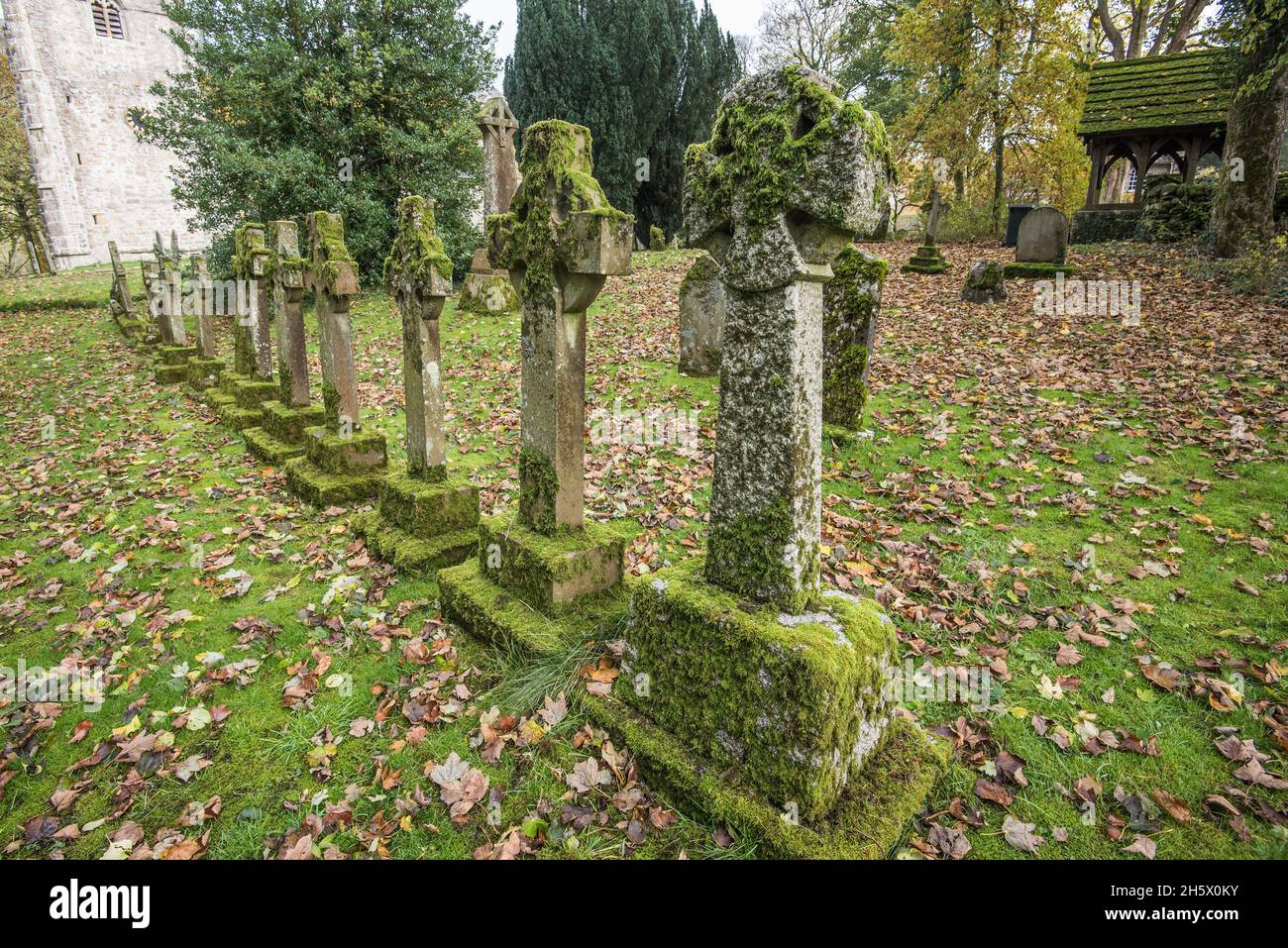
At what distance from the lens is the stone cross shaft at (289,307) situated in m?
6.70

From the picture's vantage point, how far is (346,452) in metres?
6.16

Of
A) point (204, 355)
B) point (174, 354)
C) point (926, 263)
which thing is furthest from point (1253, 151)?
point (174, 354)

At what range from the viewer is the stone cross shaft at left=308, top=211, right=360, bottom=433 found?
5796mm

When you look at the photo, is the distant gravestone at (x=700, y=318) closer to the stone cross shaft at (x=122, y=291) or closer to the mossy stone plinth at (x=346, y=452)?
the mossy stone plinth at (x=346, y=452)

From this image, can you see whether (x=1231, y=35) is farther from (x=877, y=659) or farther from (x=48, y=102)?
(x=48, y=102)

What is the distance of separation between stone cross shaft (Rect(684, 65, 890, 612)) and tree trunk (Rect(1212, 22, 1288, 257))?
14.3 m

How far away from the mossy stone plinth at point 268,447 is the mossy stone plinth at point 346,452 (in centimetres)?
67

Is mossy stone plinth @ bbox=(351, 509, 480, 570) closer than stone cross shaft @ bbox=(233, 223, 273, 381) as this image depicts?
Yes

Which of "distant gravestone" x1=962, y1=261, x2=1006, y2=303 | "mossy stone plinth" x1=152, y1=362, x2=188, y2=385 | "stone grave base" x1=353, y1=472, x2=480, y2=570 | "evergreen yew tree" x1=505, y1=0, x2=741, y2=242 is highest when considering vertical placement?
"evergreen yew tree" x1=505, y1=0, x2=741, y2=242

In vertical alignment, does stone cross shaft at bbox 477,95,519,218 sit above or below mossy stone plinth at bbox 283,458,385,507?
above

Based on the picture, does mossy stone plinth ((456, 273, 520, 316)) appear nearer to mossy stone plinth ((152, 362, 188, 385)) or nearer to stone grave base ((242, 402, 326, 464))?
mossy stone plinth ((152, 362, 188, 385))

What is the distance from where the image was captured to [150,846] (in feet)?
9.20

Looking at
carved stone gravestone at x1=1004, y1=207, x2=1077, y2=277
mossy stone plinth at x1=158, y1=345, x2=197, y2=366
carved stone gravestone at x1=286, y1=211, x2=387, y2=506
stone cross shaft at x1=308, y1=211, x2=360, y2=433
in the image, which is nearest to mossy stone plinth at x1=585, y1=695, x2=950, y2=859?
carved stone gravestone at x1=286, y1=211, x2=387, y2=506

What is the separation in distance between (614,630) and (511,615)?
646 mm
